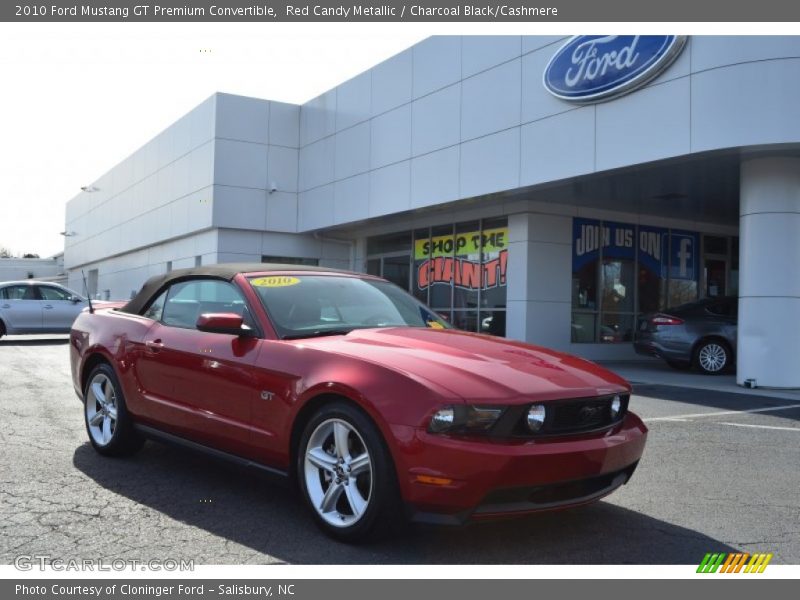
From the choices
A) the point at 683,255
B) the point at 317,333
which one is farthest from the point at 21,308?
the point at 317,333

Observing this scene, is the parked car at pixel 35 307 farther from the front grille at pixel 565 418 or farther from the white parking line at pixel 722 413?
the front grille at pixel 565 418

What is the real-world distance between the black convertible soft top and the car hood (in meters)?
0.99

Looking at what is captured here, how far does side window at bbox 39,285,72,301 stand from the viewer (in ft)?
63.4

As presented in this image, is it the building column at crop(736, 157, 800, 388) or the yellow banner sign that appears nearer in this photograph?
the building column at crop(736, 157, 800, 388)

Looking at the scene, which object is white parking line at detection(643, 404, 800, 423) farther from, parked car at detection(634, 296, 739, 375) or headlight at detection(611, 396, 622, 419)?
parked car at detection(634, 296, 739, 375)

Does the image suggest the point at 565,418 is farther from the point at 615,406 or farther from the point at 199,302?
the point at 199,302

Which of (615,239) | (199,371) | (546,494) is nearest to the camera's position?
(546,494)

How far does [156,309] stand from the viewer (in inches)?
217

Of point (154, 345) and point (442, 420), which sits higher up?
point (154, 345)

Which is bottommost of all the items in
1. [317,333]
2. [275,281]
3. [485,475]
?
[485,475]

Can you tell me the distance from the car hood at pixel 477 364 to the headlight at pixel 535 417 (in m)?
0.05

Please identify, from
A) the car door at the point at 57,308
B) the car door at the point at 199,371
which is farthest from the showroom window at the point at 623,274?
the car door at the point at 57,308

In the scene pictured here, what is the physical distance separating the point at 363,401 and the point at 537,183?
11.0 metres

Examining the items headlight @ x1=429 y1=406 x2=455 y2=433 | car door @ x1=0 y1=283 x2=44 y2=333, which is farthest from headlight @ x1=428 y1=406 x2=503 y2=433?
car door @ x1=0 y1=283 x2=44 y2=333
